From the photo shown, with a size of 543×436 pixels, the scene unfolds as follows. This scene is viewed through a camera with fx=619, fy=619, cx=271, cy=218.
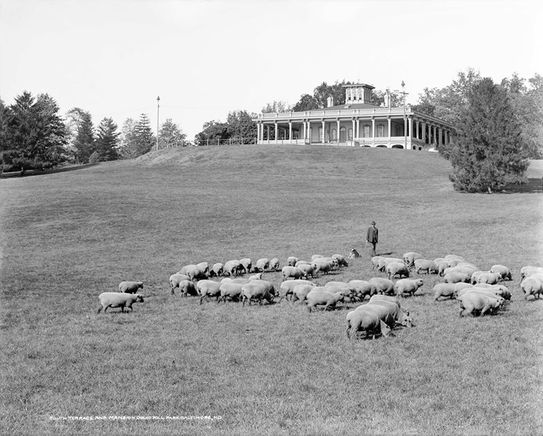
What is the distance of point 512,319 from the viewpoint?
15.5 m

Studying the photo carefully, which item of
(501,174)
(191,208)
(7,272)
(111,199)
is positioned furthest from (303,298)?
(501,174)

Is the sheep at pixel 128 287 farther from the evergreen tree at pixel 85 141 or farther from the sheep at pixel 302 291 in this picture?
the evergreen tree at pixel 85 141

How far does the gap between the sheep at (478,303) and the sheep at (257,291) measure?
5.78 metres

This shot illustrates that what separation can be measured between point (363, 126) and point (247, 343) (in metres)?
91.4

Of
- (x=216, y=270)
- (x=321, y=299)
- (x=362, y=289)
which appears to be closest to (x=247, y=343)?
(x=321, y=299)

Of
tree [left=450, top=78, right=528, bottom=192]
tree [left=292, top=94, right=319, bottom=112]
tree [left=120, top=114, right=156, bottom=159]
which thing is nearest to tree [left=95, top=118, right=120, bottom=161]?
tree [left=120, top=114, right=156, bottom=159]

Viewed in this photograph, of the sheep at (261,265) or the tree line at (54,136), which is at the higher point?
the tree line at (54,136)

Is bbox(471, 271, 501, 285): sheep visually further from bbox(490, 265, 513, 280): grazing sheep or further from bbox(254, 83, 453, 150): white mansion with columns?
bbox(254, 83, 453, 150): white mansion with columns

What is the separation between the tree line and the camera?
263 ft

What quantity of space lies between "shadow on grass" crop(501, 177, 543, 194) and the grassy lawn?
16.2 meters

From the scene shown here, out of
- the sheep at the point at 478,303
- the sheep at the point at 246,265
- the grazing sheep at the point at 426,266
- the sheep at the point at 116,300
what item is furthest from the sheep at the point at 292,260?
the sheep at the point at 478,303

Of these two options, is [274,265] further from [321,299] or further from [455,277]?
[321,299]

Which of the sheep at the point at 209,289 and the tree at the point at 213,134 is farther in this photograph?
the tree at the point at 213,134

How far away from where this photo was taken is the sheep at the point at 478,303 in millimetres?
15852
